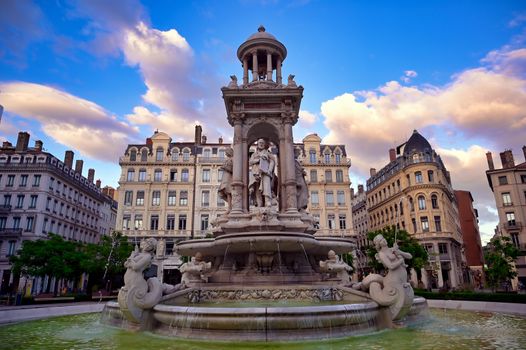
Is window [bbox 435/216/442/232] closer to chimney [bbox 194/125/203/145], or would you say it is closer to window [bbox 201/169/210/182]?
window [bbox 201/169/210/182]

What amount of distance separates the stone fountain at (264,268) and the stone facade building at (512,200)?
50872 mm

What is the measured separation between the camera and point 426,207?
55.8 m

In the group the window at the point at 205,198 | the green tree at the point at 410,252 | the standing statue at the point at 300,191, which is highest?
the window at the point at 205,198

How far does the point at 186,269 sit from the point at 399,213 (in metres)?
55.4

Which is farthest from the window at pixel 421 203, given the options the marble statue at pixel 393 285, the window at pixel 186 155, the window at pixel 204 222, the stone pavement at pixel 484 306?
the marble statue at pixel 393 285

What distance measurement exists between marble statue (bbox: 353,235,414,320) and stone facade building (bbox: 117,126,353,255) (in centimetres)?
4651

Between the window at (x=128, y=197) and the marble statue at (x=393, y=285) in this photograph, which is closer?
the marble statue at (x=393, y=285)

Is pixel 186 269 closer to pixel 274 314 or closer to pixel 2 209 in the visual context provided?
pixel 274 314

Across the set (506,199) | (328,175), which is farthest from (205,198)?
(506,199)

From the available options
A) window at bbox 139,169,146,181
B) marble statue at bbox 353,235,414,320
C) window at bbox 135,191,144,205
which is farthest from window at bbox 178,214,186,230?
marble statue at bbox 353,235,414,320

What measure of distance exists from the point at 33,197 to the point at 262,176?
4922 cm

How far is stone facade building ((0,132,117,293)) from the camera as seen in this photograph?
158 feet

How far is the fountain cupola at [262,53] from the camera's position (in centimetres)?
1819

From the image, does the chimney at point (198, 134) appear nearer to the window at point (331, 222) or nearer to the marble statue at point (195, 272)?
the window at point (331, 222)
